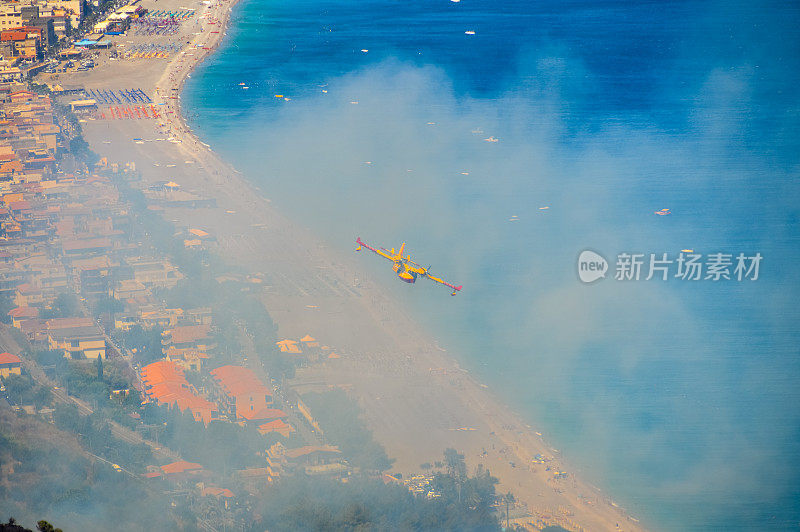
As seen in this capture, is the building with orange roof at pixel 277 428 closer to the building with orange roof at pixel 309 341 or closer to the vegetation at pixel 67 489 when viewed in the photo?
the vegetation at pixel 67 489

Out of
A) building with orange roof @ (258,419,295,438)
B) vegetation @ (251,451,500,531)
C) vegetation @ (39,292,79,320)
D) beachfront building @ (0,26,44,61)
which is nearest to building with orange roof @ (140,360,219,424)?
building with orange roof @ (258,419,295,438)

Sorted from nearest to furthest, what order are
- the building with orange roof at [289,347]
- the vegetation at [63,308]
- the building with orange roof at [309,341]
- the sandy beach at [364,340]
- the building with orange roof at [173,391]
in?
the sandy beach at [364,340] < the building with orange roof at [173,391] < the building with orange roof at [289,347] < the building with orange roof at [309,341] < the vegetation at [63,308]

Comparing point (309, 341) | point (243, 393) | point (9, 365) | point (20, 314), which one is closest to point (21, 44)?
point (20, 314)

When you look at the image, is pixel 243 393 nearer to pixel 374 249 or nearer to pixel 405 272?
pixel 405 272

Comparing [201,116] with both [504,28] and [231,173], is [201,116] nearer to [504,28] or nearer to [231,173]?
[231,173]

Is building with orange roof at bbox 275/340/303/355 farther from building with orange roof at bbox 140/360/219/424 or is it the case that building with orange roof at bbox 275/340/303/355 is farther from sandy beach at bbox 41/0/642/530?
building with orange roof at bbox 140/360/219/424

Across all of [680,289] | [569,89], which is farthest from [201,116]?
[680,289]

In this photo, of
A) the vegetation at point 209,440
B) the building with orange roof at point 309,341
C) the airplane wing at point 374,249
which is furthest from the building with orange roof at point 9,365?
the airplane wing at point 374,249
